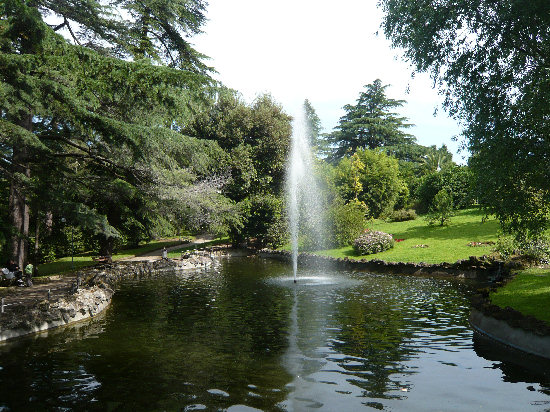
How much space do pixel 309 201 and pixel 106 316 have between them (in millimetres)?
25323

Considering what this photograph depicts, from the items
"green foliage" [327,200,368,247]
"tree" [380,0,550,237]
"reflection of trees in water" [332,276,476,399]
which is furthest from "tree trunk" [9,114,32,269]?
"green foliage" [327,200,368,247]

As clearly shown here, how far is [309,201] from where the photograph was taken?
123 ft

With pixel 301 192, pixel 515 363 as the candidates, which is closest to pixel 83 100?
pixel 515 363

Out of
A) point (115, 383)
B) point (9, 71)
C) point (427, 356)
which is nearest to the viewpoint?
point (115, 383)

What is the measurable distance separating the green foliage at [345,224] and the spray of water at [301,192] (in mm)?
1264

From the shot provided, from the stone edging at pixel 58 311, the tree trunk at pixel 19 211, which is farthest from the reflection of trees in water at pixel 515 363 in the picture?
the tree trunk at pixel 19 211

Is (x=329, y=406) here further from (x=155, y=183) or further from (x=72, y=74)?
(x=155, y=183)

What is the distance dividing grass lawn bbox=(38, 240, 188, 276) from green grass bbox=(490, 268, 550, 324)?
77.4ft

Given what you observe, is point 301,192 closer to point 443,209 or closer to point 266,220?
point 266,220

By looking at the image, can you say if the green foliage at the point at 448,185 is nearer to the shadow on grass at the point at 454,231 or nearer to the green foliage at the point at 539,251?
the shadow on grass at the point at 454,231

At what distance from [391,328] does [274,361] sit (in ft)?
14.6

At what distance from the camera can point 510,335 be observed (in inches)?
413

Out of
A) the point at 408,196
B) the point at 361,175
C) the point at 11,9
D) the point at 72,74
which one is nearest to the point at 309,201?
the point at 361,175

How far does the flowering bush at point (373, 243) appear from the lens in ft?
95.3
